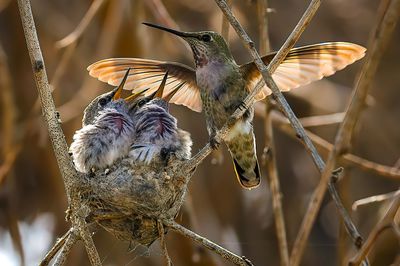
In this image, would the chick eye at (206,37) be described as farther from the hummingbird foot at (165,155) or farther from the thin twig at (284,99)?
the thin twig at (284,99)

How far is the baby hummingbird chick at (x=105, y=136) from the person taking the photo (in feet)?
9.54

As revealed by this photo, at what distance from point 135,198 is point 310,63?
0.86m

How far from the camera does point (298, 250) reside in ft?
5.48

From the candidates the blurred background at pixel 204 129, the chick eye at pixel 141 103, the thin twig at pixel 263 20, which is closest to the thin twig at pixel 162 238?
the thin twig at pixel 263 20

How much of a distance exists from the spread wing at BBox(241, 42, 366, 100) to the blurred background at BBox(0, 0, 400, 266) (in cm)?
Answer: 116

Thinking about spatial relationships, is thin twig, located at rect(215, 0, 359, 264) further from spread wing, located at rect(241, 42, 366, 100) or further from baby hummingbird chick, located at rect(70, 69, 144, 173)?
baby hummingbird chick, located at rect(70, 69, 144, 173)

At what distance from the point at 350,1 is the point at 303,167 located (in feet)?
3.90

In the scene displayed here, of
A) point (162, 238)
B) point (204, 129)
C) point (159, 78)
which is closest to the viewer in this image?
point (162, 238)

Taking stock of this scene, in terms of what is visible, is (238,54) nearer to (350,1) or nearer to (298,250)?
(350,1)

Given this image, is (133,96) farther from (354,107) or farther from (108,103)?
(354,107)

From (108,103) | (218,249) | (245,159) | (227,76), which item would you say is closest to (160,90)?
(108,103)

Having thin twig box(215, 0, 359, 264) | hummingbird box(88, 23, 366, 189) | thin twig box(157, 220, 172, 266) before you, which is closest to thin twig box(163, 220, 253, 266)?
thin twig box(157, 220, 172, 266)

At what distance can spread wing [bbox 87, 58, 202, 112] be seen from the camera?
10.5 feet

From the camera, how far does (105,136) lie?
9.90 ft
